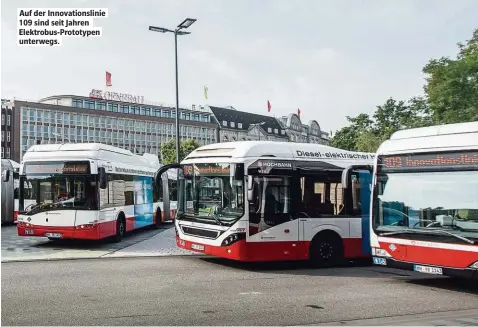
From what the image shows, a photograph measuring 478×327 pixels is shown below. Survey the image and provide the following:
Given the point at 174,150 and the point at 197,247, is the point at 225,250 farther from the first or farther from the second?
the point at 174,150

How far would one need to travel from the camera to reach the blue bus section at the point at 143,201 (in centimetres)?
2189

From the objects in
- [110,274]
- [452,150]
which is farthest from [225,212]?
[452,150]

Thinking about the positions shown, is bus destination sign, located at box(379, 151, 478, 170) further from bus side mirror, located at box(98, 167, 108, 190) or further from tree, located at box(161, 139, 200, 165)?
tree, located at box(161, 139, 200, 165)

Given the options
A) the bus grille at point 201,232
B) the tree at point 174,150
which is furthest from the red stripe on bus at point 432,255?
the tree at point 174,150


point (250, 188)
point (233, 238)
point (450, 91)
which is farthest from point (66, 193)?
point (450, 91)

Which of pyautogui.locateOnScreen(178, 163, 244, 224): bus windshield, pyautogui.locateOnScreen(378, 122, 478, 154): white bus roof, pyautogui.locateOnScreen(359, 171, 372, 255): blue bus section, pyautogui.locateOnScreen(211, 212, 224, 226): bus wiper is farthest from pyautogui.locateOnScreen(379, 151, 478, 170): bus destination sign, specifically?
pyautogui.locateOnScreen(211, 212, 224, 226): bus wiper

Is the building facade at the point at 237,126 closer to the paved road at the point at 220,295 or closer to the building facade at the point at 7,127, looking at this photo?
the building facade at the point at 7,127

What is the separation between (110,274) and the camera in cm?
1209

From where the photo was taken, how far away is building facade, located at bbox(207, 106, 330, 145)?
5468 inches

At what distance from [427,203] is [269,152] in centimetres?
389

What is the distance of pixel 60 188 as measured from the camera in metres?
17.0

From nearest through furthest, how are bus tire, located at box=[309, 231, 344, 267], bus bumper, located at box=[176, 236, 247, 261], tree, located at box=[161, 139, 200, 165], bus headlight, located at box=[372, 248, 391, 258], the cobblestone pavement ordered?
bus headlight, located at box=[372, 248, 391, 258] < bus bumper, located at box=[176, 236, 247, 261] < bus tire, located at box=[309, 231, 344, 267] < the cobblestone pavement < tree, located at box=[161, 139, 200, 165]

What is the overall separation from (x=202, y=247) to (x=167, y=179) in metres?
15.3

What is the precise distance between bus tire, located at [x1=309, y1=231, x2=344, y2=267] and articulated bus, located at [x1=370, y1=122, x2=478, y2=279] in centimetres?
207
